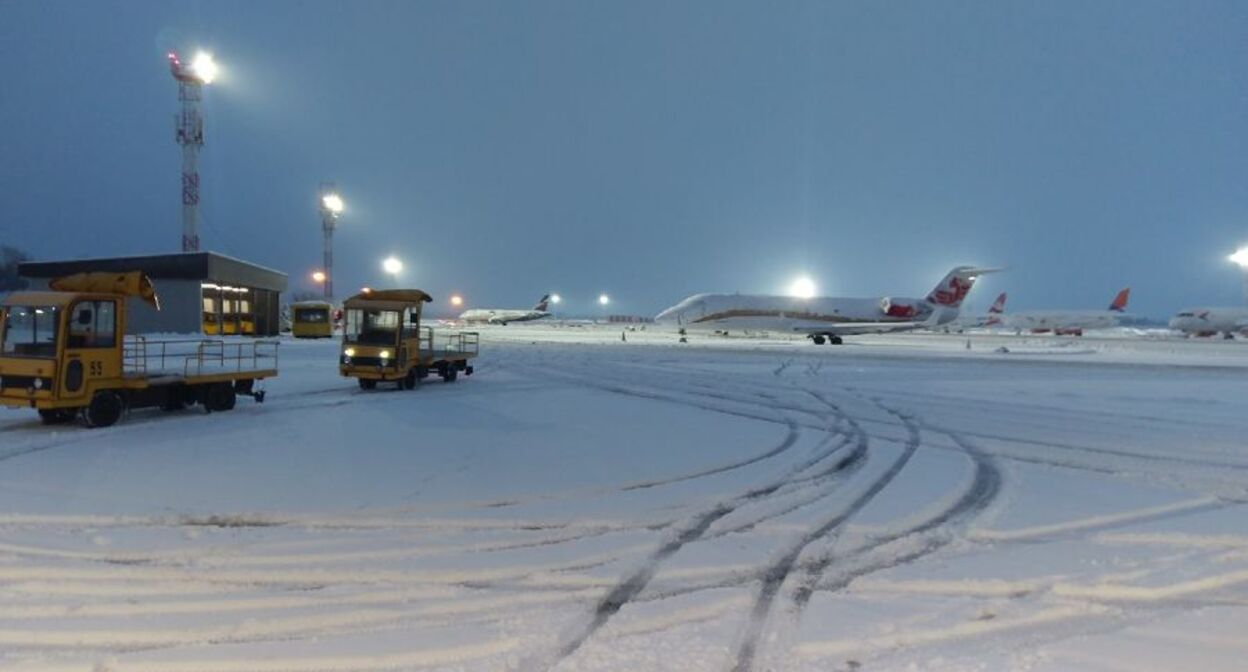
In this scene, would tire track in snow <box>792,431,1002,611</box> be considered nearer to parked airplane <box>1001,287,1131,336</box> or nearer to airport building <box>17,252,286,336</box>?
airport building <box>17,252,286,336</box>

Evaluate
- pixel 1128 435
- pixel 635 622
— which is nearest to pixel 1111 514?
pixel 635 622

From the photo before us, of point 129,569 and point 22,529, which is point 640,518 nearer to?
point 129,569

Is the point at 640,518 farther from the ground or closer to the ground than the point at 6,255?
closer to the ground

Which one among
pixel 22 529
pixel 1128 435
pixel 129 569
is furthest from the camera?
pixel 1128 435

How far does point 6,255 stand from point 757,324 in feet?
351

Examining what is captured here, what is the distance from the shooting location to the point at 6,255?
105 m

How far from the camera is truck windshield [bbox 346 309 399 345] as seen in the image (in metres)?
21.4

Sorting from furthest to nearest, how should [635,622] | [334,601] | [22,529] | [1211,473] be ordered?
1. [1211,473]
2. [22,529]
3. [334,601]
4. [635,622]

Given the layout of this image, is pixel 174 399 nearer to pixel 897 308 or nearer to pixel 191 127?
pixel 191 127

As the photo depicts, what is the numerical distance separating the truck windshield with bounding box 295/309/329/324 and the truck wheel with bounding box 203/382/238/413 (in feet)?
129

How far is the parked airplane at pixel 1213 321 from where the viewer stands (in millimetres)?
79125

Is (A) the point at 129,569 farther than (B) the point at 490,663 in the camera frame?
Yes

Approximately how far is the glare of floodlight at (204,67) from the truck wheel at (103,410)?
4519 centimetres

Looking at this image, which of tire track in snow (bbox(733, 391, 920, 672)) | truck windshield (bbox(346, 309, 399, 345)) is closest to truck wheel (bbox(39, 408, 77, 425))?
truck windshield (bbox(346, 309, 399, 345))
